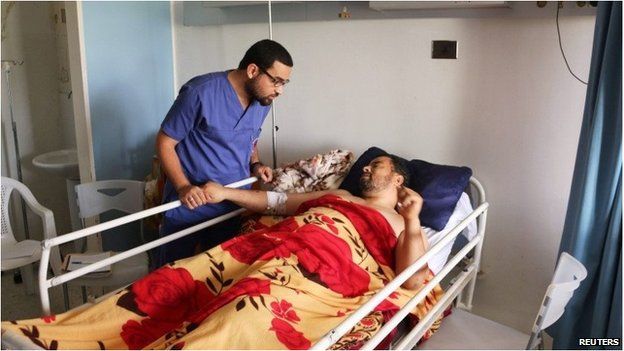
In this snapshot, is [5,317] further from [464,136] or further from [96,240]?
[464,136]

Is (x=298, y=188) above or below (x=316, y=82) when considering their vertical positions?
below

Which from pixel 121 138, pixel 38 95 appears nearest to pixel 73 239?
pixel 121 138

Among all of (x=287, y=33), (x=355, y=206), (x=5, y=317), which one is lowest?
(x=5, y=317)

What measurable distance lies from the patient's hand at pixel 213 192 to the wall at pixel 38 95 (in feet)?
6.02

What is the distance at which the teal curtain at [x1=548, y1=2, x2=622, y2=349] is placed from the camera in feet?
5.69

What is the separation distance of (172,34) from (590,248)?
2.57 metres

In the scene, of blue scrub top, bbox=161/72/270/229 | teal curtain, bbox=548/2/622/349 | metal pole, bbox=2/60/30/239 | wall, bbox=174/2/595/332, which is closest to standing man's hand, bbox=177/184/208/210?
blue scrub top, bbox=161/72/270/229

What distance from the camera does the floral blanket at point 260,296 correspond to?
129 centimetres

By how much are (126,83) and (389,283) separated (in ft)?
7.24

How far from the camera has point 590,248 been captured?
6.18ft

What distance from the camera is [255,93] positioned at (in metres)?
1.97

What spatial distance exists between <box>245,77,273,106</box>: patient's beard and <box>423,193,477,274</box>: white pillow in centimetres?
82

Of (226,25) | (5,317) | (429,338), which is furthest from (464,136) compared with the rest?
(5,317)

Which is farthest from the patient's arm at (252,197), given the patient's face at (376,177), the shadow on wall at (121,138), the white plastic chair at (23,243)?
the shadow on wall at (121,138)
